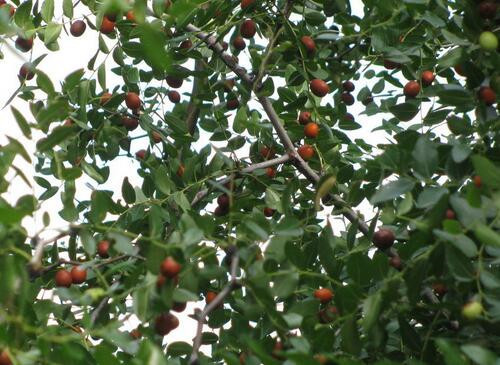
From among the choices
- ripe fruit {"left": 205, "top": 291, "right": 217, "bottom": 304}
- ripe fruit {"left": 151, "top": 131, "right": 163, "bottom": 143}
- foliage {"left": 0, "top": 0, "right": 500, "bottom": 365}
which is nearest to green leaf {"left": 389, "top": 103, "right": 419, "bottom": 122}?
foliage {"left": 0, "top": 0, "right": 500, "bottom": 365}

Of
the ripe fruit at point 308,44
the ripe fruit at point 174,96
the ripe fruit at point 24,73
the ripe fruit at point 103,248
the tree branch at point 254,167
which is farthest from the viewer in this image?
the ripe fruit at point 174,96

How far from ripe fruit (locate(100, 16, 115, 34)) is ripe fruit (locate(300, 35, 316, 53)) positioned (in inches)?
25.0

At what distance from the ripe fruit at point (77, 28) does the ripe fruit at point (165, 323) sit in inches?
51.3

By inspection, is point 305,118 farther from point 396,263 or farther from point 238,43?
point 396,263

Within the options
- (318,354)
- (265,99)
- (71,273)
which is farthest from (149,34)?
(265,99)

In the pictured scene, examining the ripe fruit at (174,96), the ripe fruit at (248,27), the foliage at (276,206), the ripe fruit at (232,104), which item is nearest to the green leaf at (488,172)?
the foliage at (276,206)

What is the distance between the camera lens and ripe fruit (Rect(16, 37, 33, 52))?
262cm

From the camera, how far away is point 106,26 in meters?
2.57

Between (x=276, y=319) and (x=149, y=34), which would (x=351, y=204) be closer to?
(x=276, y=319)

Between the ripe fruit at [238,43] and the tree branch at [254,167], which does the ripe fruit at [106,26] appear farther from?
the tree branch at [254,167]

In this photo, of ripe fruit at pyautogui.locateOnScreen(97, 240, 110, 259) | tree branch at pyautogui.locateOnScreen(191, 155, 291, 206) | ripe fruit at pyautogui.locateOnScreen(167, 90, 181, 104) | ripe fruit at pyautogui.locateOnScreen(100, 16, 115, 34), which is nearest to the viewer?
ripe fruit at pyautogui.locateOnScreen(97, 240, 110, 259)

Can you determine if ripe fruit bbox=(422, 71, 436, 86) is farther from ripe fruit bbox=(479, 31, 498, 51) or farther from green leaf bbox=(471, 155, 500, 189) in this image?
green leaf bbox=(471, 155, 500, 189)

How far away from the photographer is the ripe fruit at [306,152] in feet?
8.04

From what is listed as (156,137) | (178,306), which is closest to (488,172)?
(178,306)
